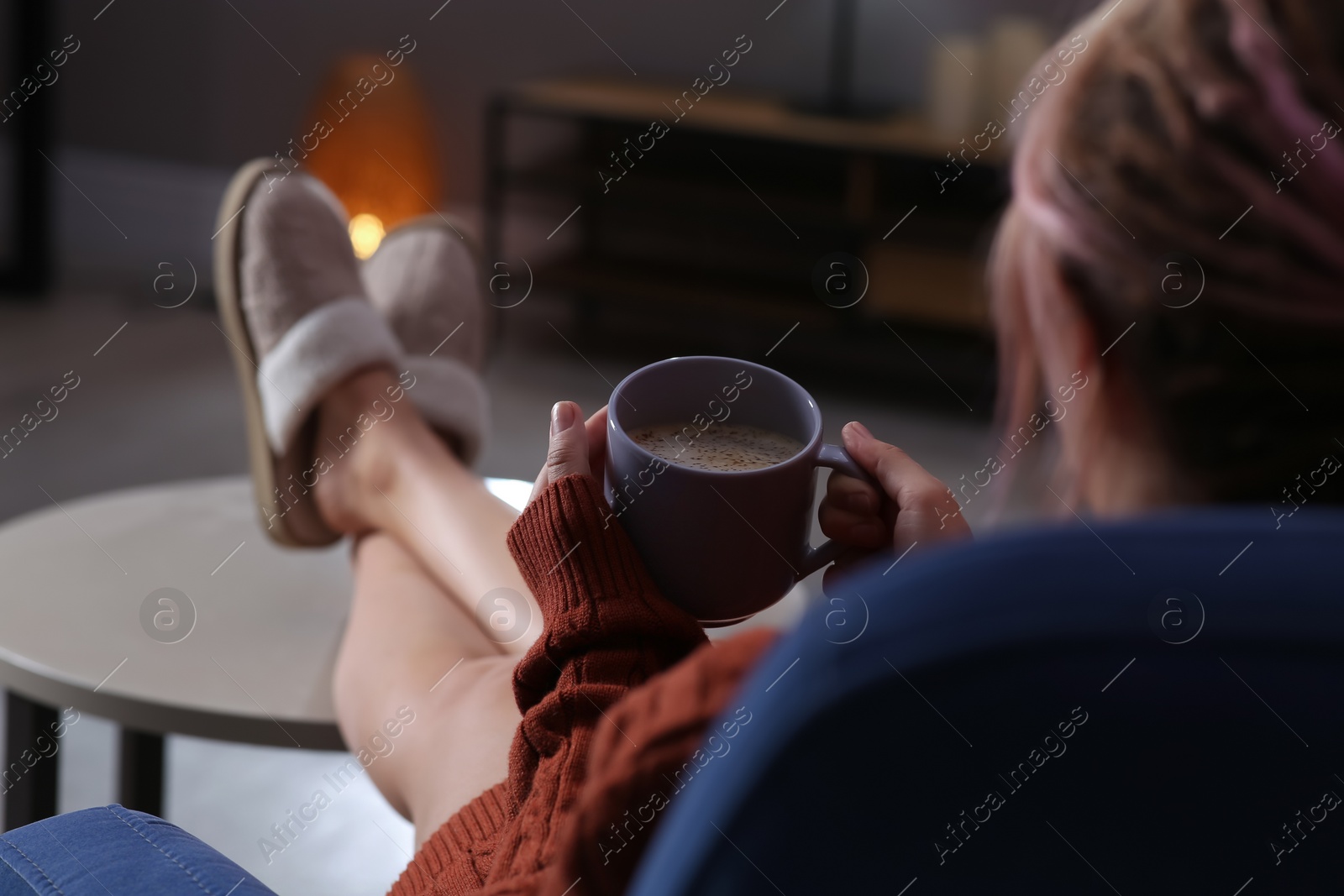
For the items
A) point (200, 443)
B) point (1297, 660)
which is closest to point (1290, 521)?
point (1297, 660)

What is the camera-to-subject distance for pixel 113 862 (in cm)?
58

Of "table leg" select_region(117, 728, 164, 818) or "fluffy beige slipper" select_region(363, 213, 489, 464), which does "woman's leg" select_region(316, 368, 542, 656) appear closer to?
"fluffy beige slipper" select_region(363, 213, 489, 464)

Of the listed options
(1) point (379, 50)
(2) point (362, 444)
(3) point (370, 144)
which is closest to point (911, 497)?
(2) point (362, 444)

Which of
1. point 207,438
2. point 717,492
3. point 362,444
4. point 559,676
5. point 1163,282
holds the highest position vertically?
point 1163,282

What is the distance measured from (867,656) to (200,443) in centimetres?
236

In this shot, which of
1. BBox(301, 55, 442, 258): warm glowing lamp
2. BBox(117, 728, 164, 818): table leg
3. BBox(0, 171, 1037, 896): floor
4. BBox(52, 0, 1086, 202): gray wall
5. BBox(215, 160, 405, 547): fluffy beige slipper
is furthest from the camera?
BBox(52, 0, 1086, 202): gray wall

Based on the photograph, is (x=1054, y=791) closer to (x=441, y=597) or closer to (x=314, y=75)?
(x=441, y=597)

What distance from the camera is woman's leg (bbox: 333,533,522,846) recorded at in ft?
2.50

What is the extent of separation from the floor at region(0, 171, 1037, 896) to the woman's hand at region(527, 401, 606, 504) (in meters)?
0.42

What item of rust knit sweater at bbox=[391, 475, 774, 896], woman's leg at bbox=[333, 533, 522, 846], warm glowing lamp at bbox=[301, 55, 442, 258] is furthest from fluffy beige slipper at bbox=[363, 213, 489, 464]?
warm glowing lamp at bbox=[301, 55, 442, 258]

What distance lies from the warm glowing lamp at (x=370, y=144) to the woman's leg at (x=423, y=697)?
6.83 feet

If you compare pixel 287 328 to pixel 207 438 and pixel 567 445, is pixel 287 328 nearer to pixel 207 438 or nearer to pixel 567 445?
pixel 567 445

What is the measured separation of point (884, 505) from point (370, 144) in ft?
8.52

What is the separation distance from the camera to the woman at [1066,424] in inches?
14.9
